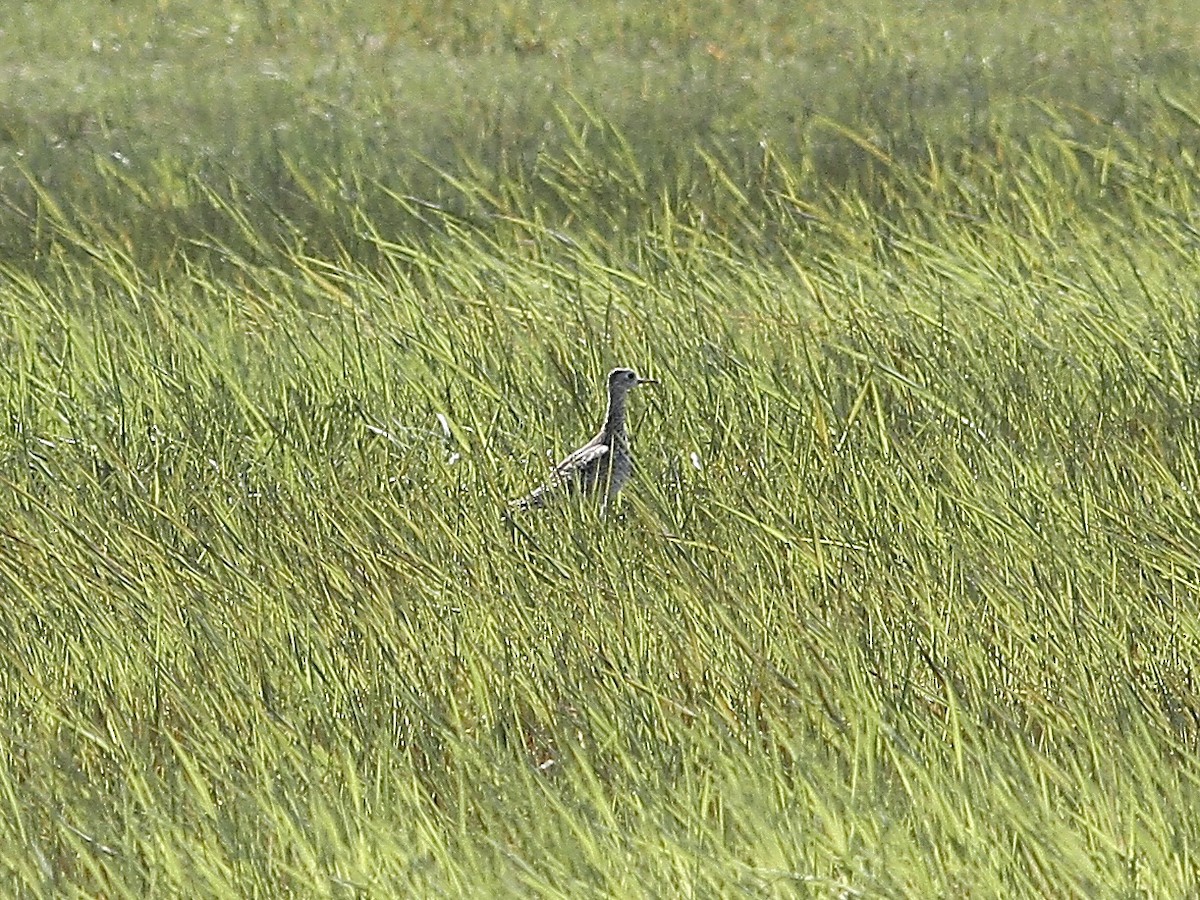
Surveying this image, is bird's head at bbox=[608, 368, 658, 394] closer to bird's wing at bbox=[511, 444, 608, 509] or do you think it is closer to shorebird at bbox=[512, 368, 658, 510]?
shorebird at bbox=[512, 368, 658, 510]

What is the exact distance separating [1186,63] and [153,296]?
6.42 meters

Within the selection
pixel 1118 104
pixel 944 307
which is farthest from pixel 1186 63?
pixel 944 307

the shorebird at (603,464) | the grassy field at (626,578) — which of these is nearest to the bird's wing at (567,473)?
the shorebird at (603,464)

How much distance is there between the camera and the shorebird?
4.92 m

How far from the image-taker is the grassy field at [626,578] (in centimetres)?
319

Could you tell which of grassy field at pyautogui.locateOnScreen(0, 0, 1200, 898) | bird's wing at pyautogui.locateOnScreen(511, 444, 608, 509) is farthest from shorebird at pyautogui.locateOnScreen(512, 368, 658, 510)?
grassy field at pyautogui.locateOnScreen(0, 0, 1200, 898)

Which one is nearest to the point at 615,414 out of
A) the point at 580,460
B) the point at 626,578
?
the point at 580,460

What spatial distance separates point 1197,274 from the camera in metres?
6.45

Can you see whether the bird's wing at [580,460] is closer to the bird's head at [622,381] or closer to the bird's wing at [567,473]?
the bird's wing at [567,473]

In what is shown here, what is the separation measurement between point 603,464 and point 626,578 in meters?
0.80

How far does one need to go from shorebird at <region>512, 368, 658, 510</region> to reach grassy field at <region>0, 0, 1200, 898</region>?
111mm

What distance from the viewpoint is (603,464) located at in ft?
16.8

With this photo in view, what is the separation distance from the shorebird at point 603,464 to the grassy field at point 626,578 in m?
0.11

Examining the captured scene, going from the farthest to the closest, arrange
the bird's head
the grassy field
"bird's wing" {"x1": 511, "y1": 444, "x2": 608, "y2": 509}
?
the bird's head
"bird's wing" {"x1": 511, "y1": 444, "x2": 608, "y2": 509}
the grassy field
